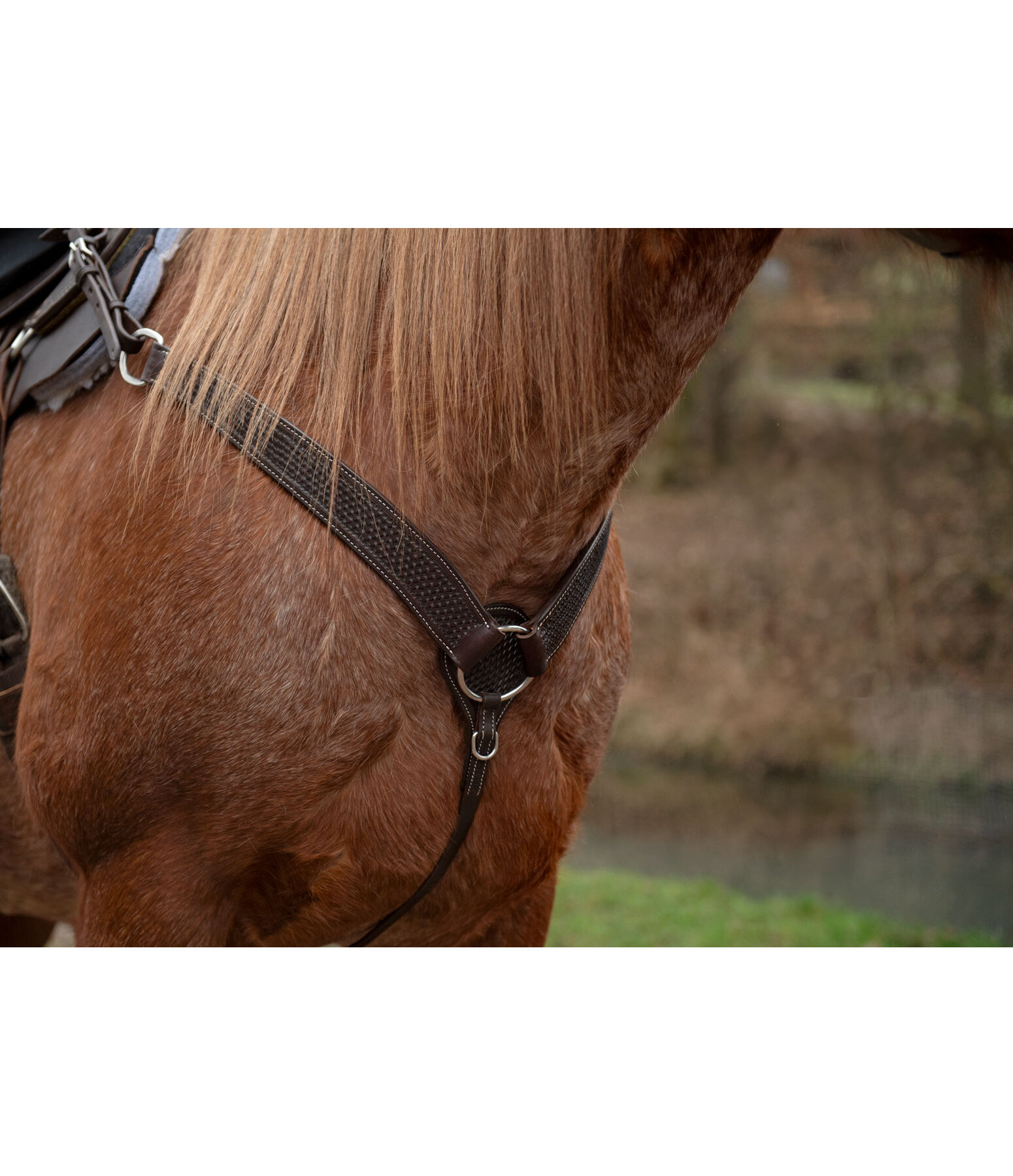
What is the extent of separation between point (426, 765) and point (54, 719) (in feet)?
1.26

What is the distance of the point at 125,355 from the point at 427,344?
0.32 meters

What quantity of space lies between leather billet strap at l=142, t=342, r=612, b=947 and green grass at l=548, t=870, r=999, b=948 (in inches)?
73.0

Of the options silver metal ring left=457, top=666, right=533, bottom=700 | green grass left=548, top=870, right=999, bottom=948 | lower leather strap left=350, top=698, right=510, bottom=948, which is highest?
silver metal ring left=457, top=666, right=533, bottom=700

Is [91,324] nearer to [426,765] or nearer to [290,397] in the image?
[290,397]

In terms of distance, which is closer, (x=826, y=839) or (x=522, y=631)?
(x=522, y=631)

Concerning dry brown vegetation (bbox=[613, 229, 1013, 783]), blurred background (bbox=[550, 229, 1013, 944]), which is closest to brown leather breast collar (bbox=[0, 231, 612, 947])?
blurred background (bbox=[550, 229, 1013, 944])

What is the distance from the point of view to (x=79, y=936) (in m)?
1.07

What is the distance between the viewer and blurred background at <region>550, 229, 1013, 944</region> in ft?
10.4

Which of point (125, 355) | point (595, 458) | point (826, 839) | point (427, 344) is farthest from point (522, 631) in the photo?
point (826, 839)

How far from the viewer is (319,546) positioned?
92 centimetres

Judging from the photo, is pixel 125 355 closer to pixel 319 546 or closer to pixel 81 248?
pixel 81 248

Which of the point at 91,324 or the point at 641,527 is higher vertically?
the point at 91,324

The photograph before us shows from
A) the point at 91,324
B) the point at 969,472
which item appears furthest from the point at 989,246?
the point at 969,472

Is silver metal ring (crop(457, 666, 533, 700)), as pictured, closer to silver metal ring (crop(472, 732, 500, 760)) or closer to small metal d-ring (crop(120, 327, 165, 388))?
silver metal ring (crop(472, 732, 500, 760))
